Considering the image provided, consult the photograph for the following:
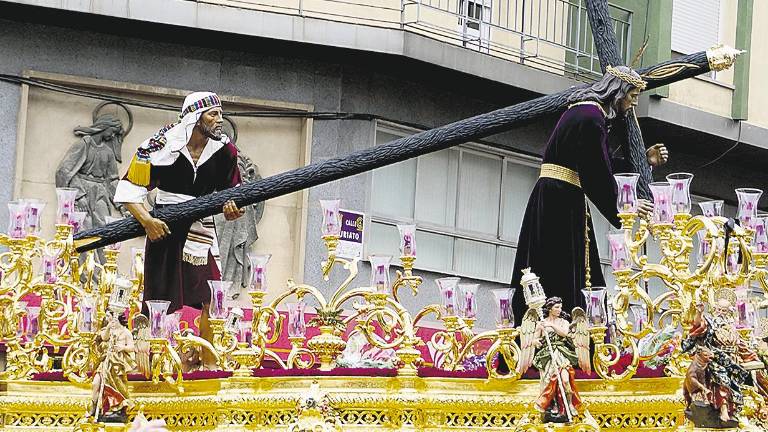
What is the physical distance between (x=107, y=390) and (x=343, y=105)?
8.47m

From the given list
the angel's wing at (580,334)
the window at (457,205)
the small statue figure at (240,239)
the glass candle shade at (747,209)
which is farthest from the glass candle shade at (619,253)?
the window at (457,205)

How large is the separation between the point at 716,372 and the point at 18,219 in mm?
4413

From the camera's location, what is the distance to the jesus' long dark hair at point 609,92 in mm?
9289

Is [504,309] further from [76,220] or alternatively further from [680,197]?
[76,220]

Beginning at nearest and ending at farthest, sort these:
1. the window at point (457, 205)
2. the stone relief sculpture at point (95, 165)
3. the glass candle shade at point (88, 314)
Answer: the glass candle shade at point (88, 314) < the stone relief sculpture at point (95, 165) < the window at point (457, 205)

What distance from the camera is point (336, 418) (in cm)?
858

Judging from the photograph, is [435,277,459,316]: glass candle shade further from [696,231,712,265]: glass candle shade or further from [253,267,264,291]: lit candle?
[696,231,712,265]: glass candle shade

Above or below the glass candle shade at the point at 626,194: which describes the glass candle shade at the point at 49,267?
below

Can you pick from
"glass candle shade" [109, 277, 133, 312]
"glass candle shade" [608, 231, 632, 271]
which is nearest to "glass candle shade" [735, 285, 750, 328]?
"glass candle shade" [608, 231, 632, 271]

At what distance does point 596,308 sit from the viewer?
8.47 meters

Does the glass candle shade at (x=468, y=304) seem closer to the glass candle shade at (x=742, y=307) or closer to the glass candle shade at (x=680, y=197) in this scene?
the glass candle shade at (x=680, y=197)

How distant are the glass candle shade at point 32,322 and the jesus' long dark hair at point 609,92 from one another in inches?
140

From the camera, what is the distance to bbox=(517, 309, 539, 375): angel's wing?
837 cm

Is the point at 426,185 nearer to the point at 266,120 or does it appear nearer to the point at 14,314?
the point at 266,120
